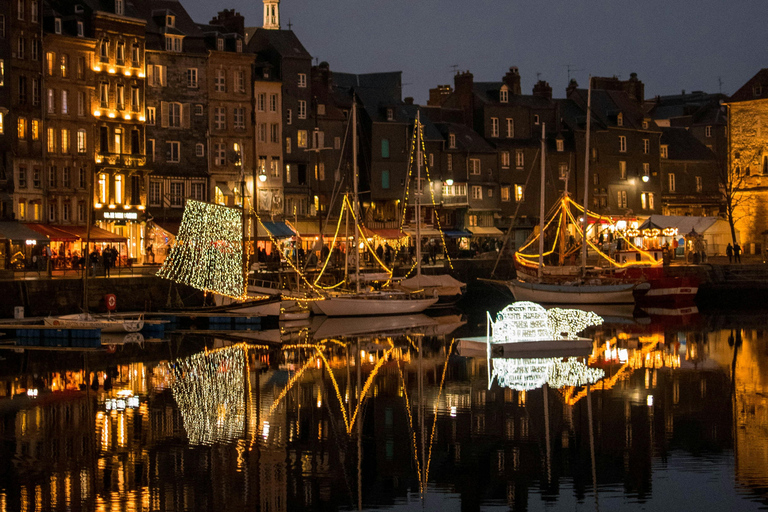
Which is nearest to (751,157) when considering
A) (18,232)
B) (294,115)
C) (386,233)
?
(386,233)

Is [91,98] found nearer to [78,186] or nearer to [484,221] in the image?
[78,186]

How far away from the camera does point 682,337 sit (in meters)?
42.3

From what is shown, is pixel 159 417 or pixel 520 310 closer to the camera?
pixel 159 417

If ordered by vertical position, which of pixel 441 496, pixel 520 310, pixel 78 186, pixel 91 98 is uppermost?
pixel 91 98

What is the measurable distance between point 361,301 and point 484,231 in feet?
99.3

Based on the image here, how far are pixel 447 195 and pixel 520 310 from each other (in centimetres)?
4544

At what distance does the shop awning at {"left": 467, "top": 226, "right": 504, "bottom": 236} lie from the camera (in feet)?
265

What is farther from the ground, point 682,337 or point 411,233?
point 411,233

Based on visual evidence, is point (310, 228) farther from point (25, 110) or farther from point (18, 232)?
point (18, 232)

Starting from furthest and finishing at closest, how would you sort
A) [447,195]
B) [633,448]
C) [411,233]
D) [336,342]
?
[447,195]
[411,233]
[336,342]
[633,448]

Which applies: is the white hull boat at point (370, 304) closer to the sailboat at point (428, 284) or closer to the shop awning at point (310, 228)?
the sailboat at point (428, 284)

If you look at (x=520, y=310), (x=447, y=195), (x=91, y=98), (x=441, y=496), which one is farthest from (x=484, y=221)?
(x=441, y=496)

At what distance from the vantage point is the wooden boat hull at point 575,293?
5738cm

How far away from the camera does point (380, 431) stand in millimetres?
23641
